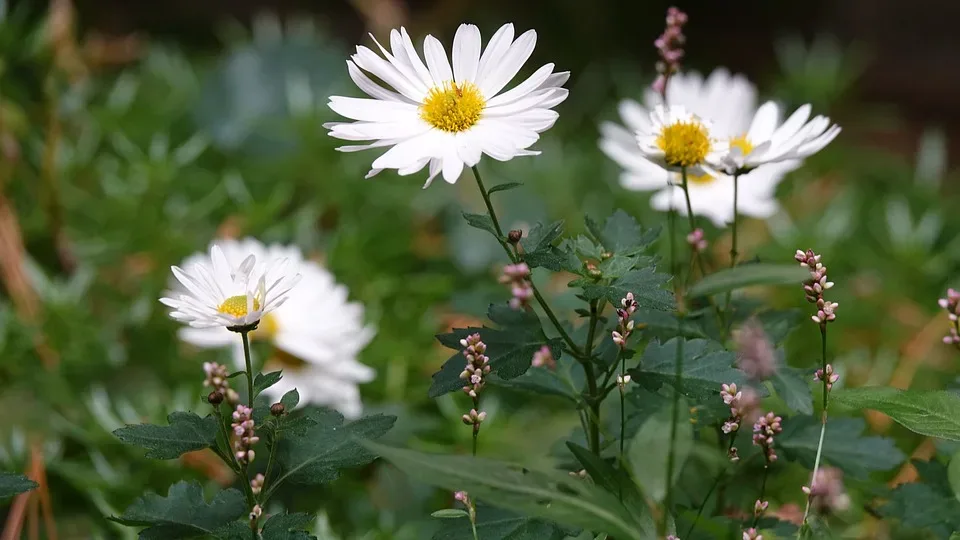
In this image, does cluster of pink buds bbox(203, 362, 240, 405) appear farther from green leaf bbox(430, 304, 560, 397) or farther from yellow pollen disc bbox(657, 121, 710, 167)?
yellow pollen disc bbox(657, 121, 710, 167)

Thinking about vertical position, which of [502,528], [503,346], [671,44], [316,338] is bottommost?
[502,528]

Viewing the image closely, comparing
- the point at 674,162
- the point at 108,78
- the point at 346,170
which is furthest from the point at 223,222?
the point at 674,162

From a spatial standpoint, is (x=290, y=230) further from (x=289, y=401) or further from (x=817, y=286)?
(x=817, y=286)

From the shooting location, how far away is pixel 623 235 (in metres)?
0.55

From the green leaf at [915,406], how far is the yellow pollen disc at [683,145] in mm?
173

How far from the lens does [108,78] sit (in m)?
1.66

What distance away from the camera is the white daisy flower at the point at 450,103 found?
1.57 ft

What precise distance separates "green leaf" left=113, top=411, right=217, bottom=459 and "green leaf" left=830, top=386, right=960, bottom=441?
0.36m

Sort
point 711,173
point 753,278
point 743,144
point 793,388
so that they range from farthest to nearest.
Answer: point 711,173, point 743,144, point 793,388, point 753,278

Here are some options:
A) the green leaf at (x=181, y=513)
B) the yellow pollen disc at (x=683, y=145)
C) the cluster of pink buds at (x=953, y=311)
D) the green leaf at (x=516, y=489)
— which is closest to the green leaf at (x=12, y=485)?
the green leaf at (x=181, y=513)

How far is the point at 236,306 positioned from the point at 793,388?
34 centimetres

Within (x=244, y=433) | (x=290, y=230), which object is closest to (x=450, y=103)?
(x=244, y=433)

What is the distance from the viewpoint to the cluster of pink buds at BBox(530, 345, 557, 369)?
546mm

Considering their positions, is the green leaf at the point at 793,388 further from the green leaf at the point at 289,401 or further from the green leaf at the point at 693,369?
the green leaf at the point at 289,401
